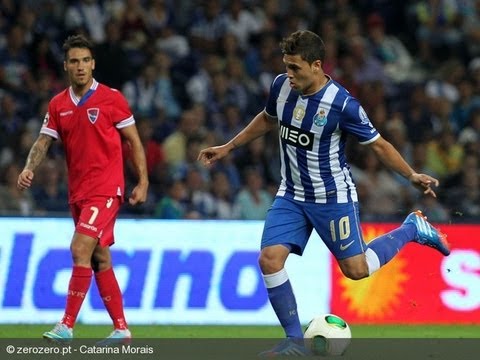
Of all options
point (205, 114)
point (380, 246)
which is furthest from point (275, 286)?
point (205, 114)

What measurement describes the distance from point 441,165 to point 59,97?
7970 mm

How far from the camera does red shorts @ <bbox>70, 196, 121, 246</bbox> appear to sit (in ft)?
31.5

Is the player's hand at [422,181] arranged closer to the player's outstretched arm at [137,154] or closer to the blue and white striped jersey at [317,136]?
the blue and white striped jersey at [317,136]

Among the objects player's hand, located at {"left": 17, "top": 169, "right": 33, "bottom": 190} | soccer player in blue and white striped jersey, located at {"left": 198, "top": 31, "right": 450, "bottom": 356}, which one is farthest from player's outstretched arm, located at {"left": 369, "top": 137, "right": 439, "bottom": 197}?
player's hand, located at {"left": 17, "top": 169, "right": 33, "bottom": 190}

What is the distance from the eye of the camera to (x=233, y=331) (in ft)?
40.3

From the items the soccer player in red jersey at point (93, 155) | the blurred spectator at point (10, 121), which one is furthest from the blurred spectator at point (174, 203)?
the soccer player in red jersey at point (93, 155)

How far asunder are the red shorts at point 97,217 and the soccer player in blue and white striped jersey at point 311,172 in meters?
1.26

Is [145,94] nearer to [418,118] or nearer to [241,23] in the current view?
[241,23]

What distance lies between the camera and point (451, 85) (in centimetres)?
Result: 1822

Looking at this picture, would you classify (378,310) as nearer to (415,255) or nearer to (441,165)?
(415,255)

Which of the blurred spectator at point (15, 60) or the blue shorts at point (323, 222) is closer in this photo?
the blue shorts at point (323, 222)

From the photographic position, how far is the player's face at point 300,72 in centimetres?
898

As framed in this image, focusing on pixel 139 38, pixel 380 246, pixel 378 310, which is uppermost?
pixel 139 38

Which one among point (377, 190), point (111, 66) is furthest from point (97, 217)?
point (111, 66)
